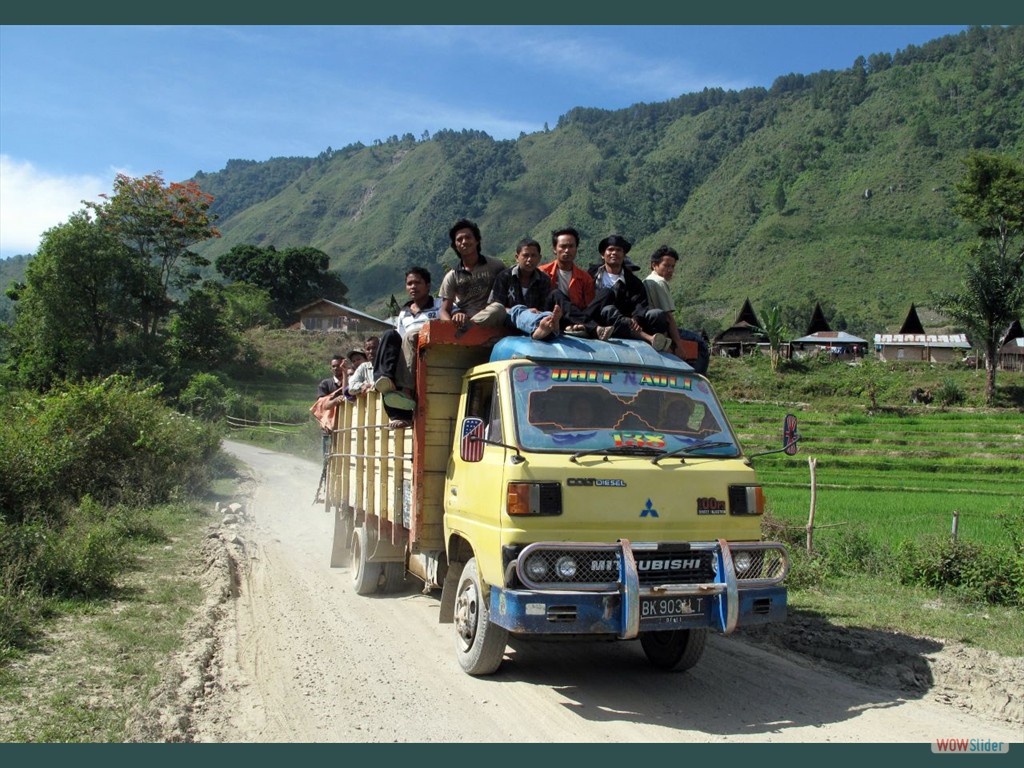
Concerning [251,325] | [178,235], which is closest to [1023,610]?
[178,235]

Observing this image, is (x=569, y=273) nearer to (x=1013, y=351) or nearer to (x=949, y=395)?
(x=949, y=395)

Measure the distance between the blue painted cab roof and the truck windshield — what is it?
0.07 metres

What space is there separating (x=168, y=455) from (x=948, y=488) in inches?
983

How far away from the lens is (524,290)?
7312 millimetres

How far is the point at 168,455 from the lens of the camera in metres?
16.0

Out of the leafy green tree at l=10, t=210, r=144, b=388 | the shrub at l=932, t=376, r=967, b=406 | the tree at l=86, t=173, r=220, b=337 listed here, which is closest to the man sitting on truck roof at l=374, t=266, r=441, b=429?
the leafy green tree at l=10, t=210, r=144, b=388

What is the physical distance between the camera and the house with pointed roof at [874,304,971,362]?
6650 cm

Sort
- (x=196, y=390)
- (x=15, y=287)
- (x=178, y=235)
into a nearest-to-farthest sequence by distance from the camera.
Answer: (x=196, y=390) < (x=15, y=287) < (x=178, y=235)

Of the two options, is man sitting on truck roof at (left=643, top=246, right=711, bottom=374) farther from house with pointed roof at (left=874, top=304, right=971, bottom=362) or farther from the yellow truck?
house with pointed roof at (left=874, top=304, right=971, bottom=362)

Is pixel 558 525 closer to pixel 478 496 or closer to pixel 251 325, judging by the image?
pixel 478 496

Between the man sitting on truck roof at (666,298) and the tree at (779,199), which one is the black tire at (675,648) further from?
the tree at (779,199)

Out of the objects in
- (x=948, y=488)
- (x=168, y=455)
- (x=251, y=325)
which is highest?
(x=251, y=325)

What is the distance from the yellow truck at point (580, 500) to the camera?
554 centimetres

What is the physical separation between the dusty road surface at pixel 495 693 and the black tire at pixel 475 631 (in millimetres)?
144
